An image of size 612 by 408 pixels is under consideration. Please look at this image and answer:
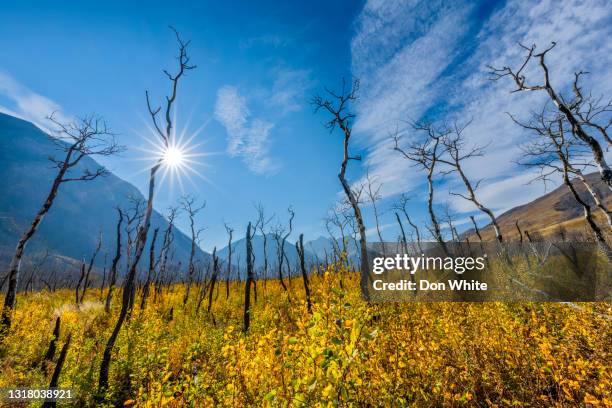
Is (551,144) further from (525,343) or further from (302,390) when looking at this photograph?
(302,390)

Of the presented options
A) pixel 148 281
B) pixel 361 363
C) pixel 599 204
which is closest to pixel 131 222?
pixel 148 281

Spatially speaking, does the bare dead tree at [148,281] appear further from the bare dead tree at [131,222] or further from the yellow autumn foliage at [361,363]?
the yellow autumn foliage at [361,363]

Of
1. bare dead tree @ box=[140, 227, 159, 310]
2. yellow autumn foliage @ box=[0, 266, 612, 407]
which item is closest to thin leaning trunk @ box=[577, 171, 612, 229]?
yellow autumn foliage @ box=[0, 266, 612, 407]

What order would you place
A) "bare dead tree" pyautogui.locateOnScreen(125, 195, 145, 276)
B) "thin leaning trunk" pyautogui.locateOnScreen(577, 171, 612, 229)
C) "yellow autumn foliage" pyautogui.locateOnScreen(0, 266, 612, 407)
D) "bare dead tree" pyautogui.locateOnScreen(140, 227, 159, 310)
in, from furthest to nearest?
"bare dead tree" pyautogui.locateOnScreen(125, 195, 145, 276), "bare dead tree" pyautogui.locateOnScreen(140, 227, 159, 310), "thin leaning trunk" pyautogui.locateOnScreen(577, 171, 612, 229), "yellow autumn foliage" pyautogui.locateOnScreen(0, 266, 612, 407)

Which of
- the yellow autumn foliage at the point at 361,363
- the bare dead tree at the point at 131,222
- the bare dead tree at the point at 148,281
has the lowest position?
the yellow autumn foliage at the point at 361,363

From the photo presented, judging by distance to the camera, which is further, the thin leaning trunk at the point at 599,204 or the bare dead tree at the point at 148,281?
the bare dead tree at the point at 148,281

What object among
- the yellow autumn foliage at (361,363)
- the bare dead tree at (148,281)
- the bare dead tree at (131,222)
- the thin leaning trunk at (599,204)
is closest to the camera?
the yellow autumn foliage at (361,363)

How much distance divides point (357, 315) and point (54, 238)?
859 feet

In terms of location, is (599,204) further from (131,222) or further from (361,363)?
(131,222)

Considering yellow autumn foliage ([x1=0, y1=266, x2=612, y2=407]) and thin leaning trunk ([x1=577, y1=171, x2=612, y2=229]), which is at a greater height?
thin leaning trunk ([x1=577, y1=171, x2=612, y2=229])

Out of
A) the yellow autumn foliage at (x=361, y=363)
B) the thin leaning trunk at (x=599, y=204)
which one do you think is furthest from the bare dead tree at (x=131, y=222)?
the thin leaning trunk at (x=599, y=204)

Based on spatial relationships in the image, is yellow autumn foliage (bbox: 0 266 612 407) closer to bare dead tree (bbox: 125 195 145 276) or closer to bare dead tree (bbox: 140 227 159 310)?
bare dead tree (bbox: 140 227 159 310)

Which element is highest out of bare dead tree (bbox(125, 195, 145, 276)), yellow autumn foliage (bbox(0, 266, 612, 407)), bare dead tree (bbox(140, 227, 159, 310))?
bare dead tree (bbox(125, 195, 145, 276))

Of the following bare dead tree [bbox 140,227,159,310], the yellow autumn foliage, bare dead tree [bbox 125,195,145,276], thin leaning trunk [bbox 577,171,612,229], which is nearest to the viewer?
the yellow autumn foliage
